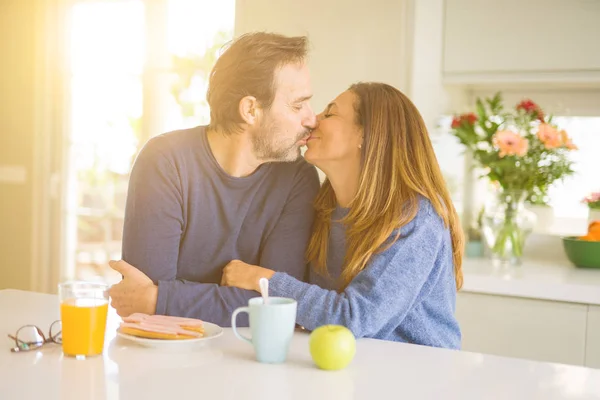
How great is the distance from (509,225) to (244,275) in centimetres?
141

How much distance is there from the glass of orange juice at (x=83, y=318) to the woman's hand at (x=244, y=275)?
1.29ft

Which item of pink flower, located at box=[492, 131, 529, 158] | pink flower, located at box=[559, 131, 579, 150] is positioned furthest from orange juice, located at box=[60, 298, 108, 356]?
pink flower, located at box=[559, 131, 579, 150]

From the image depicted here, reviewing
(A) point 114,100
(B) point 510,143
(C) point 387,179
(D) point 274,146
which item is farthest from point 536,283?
(A) point 114,100

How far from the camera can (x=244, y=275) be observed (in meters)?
1.67

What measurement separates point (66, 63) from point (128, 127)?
48 centimetres

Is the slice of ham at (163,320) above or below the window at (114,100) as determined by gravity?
below

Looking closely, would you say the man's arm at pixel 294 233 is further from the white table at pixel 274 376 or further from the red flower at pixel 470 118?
the red flower at pixel 470 118

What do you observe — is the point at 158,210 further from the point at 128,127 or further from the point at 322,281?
the point at 128,127

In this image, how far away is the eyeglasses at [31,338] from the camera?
4.30 ft

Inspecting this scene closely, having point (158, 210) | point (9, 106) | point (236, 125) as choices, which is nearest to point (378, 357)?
point (158, 210)

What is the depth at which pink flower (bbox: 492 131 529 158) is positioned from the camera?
2.65 metres

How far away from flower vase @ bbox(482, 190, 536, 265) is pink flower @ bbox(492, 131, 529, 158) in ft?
0.55

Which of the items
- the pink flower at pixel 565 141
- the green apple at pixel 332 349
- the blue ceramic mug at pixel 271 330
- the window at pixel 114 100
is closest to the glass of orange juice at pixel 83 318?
the blue ceramic mug at pixel 271 330

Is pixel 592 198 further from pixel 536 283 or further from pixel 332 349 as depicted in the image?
pixel 332 349
